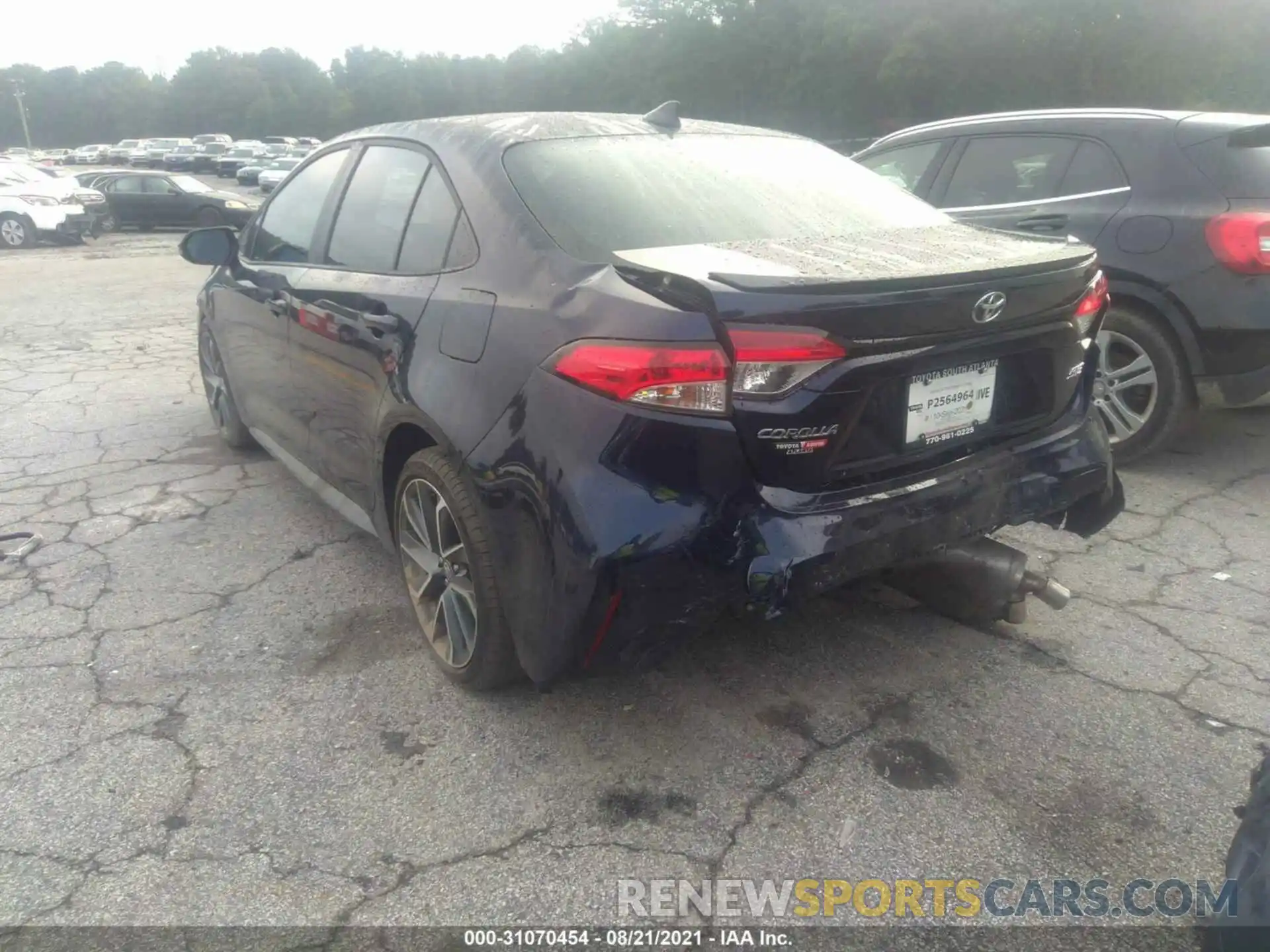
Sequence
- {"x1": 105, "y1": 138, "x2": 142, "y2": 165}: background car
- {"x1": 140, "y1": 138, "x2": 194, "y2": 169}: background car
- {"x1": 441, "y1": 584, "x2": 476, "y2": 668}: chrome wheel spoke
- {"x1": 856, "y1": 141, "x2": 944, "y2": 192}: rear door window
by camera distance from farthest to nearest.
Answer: {"x1": 105, "y1": 138, "x2": 142, "y2": 165}: background car, {"x1": 140, "y1": 138, "x2": 194, "y2": 169}: background car, {"x1": 856, "y1": 141, "x2": 944, "y2": 192}: rear door window, {"x1": 441, "y1": 584, "x2": 476, "y2": 668}: chrome wheel spoke

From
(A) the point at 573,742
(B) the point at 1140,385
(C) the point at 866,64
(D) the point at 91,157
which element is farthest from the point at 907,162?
(D) the point at 91,157

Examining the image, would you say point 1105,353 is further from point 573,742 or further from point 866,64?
point 866,64

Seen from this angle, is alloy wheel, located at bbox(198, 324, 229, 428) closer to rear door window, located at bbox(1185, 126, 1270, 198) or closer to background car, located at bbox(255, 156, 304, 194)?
rear door window, located at bbox(1185, 126, 1270, 198)

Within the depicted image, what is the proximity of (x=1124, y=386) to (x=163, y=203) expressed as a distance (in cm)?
2501

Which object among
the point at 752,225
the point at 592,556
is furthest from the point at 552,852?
the point at 752,225

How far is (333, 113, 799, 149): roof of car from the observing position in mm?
3073

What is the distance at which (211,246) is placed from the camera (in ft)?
15.1

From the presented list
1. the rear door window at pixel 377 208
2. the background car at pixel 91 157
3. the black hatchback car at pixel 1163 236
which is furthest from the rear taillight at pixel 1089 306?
the background car at pixel 91 157

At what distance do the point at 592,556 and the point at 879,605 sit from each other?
155 centimetres

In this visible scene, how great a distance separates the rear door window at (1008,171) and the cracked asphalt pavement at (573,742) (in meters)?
1.89

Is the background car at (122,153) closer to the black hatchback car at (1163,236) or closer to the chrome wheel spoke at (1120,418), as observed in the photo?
the black hatchback car at (1163,236)

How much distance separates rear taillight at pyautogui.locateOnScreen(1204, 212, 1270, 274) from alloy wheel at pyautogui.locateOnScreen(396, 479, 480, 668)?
11.7 ft

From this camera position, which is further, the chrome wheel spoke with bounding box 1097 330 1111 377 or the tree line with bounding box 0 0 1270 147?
the tree line with bounding box 0 0 1270 147

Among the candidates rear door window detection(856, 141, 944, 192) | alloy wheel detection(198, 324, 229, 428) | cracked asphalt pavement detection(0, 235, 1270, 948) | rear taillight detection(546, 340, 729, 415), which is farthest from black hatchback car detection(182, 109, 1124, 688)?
rear door window detection(856, 141, 944, 192)
